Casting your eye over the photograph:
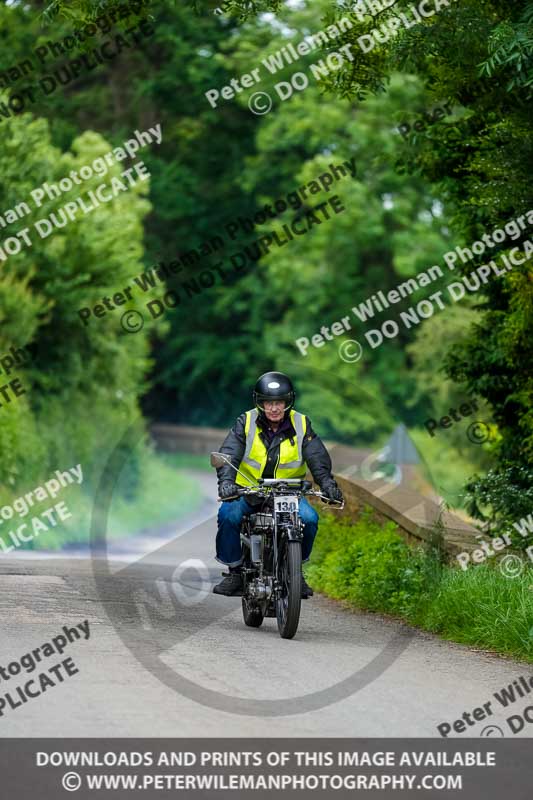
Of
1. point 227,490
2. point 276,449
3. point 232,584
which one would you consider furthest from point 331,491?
point 232,584

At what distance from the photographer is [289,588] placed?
1070 centimetres

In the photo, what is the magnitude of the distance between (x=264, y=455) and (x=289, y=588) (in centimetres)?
117

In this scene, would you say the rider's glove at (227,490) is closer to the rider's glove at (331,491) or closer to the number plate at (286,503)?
the number plate at (286,503)

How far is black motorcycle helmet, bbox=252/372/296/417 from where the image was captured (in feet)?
36.5

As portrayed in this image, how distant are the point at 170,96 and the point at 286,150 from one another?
4.10m

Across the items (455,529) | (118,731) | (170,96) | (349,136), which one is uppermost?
(170,96)

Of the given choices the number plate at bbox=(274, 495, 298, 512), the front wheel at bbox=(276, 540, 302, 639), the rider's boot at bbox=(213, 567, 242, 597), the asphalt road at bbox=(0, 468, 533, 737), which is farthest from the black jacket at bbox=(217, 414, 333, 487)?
the asphalt road at bbox=(0, 468, 533, 737)

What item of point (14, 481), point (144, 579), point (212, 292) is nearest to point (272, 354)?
point (212, 292)

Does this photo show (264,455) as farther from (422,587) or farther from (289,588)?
(422,587)

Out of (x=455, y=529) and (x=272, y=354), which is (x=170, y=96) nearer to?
(x=272, y=354)

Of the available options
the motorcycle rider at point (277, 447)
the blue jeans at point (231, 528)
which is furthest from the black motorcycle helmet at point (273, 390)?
the blue jeans at point (231, 528)

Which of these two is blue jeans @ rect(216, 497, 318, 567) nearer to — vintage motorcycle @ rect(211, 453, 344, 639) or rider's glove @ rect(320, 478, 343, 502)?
vintage motorcycle @ rect(211, 453, 344, 639)

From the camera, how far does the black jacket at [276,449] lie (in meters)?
11.3
